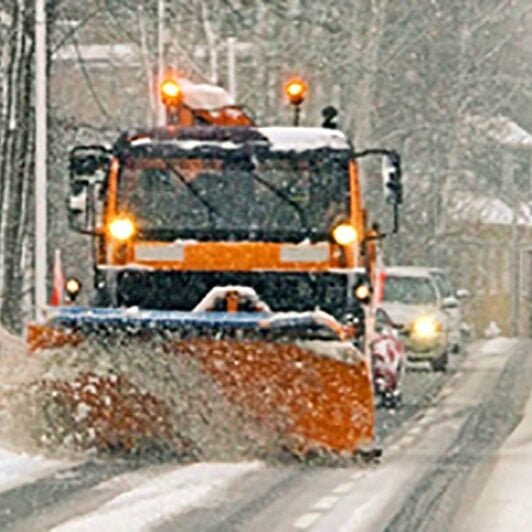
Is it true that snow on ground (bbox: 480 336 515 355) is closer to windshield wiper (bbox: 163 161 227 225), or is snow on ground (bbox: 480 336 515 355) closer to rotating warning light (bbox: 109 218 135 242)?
windshield wiper (bbox: 163 161 227 225)

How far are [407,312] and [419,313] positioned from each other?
18 centimetres

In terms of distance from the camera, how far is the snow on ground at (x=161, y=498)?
37.3 ft

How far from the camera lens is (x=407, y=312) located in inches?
1114

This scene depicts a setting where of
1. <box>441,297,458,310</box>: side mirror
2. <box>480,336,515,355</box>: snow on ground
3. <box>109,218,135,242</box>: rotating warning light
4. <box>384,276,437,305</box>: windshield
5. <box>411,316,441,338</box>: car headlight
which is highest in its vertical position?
<box>109,218,135,242</box>: rotating warning light

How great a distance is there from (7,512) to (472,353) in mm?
23997

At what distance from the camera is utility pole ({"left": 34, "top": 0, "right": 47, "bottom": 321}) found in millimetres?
26125

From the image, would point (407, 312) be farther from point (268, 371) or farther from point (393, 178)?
point (268, 371)

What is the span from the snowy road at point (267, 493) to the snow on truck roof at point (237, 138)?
2554 millimetres

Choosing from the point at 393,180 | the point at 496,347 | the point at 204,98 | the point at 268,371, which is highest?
the point at 204,98

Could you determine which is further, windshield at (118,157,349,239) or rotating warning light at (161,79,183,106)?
rotating warning light at (161,79,183,106)

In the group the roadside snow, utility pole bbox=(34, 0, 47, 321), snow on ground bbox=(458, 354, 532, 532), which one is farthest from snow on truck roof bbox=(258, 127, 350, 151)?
utility pole bbox=(34, 0, 47, 321)

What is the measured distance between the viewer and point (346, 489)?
43.9 feet

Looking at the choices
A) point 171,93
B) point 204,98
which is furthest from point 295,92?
point 171,93

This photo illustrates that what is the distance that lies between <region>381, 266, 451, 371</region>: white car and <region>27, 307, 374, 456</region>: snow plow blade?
42.5ft
